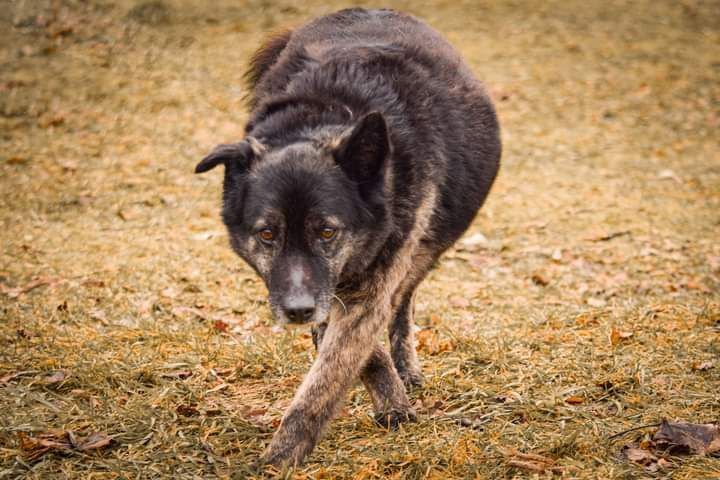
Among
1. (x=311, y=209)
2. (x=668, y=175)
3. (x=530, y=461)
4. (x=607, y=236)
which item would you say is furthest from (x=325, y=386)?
(x=668, y=175)

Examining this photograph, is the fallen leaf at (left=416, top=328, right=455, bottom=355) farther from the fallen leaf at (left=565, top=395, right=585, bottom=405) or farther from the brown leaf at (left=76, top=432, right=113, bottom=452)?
the brown leaf at (left=76, top=432, right=113, bottom=452)

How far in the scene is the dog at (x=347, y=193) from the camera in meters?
4.10

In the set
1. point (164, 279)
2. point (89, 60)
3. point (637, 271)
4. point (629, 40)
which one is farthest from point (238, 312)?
point (629, 40)

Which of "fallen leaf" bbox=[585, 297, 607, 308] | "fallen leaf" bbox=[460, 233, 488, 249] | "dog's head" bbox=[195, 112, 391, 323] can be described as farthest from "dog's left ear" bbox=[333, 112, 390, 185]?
"fallen leaf" bbox=[460, 233, 488, 249]

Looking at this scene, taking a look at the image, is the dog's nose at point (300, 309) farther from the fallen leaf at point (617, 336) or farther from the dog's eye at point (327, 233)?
the fallen leaf at point (617, 336)

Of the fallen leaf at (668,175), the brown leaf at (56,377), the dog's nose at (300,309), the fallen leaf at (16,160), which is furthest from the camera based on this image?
the fallen leaf at (668,175)

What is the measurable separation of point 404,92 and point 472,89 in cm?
86

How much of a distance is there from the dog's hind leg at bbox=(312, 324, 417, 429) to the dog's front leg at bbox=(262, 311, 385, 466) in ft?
1.08

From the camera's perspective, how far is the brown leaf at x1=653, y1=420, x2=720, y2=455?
4.08 metres

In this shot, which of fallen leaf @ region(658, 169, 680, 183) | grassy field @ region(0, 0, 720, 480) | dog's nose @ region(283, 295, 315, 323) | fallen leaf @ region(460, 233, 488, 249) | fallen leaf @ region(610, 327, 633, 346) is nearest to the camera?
dog's nose @ region(283, 295, 315, 323)

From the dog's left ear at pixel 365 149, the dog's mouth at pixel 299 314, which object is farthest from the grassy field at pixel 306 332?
the dog's left ear at pixel 365 149

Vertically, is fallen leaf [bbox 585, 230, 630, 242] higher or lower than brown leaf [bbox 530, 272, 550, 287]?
lower

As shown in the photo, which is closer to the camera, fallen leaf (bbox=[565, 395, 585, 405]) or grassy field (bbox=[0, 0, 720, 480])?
grassy field (bbox=[0, 0, 720, 480])

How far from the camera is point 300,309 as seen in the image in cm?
396
